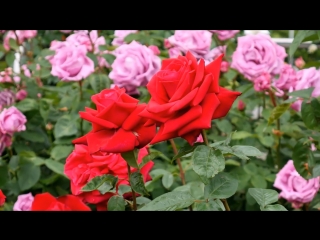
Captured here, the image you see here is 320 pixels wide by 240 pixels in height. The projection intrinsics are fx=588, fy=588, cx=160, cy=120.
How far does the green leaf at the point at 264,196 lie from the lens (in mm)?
→ 811

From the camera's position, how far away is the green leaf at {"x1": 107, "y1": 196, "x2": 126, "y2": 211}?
934mm

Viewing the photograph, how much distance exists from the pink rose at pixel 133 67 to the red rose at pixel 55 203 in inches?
31.5

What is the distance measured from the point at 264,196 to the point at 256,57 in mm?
1068

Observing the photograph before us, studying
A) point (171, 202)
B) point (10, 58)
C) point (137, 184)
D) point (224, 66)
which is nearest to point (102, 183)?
point (137, 184)

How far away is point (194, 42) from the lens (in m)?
1.96

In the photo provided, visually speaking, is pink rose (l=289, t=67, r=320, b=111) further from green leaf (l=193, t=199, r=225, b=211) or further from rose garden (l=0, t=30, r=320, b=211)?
green leaf (l=193, t=199, r=225, b=211)

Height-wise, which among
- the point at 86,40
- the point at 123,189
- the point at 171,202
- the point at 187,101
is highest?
the point at 187,101

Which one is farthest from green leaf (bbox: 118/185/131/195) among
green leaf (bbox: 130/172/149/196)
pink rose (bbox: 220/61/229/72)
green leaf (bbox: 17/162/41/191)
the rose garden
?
pink rose (bbox: 220/61/229/72)

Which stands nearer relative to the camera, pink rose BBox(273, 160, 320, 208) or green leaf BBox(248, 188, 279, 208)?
green leaf BBox(248, 188, 279, 208)

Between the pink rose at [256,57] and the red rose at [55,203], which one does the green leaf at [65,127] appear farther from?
the red rose at [55,203]

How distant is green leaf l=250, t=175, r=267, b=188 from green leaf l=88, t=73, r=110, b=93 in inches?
22.2

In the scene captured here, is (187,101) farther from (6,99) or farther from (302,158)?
(6,99)

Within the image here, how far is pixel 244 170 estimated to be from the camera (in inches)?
68.6
